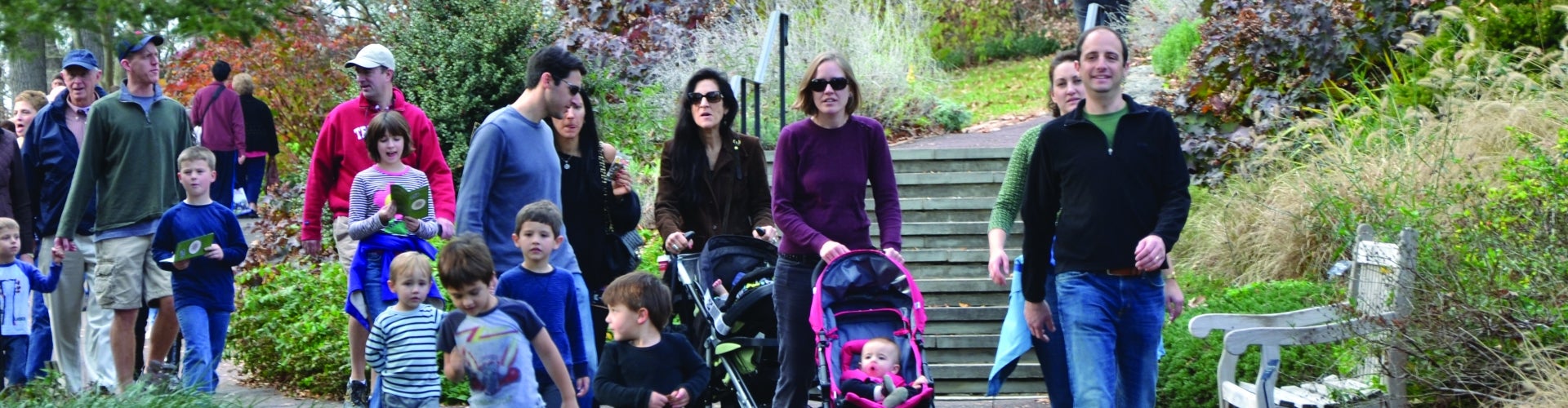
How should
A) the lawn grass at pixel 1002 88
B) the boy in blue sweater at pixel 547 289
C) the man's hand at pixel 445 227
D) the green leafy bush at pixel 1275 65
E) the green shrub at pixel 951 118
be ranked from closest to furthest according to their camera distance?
the boy in blue sweater at pixel 547 289, the man's hand at pixel 445 227, the green leafy bush at pixel 1275 65, the green shrub at pixel 951 118, the lawn grass at pixel 1002 88

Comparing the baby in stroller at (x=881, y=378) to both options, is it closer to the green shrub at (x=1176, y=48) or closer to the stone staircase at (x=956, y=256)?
the stone staircase at (x=956, y=256)

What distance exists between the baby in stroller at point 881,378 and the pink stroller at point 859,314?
0.04 m

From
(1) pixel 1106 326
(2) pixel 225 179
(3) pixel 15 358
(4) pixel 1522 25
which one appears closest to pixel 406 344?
(1) pixel 1106 326

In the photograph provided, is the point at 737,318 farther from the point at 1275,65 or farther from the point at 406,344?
the point at 1275,65

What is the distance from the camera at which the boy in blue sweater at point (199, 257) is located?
280 inches

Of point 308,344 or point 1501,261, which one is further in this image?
point 308,344

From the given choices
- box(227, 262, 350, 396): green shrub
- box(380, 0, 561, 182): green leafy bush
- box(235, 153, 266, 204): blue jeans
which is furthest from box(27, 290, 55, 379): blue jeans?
box(235, 153, 266, 204): blue jeans

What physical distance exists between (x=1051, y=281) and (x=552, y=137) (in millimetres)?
2043

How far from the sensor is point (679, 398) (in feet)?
19.7

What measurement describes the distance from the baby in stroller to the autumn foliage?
11213 mm

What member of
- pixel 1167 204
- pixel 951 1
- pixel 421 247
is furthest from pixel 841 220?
pixel 951 1

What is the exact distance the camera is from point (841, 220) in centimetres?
618

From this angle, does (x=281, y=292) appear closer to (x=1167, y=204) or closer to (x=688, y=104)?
(x=688, y=104)

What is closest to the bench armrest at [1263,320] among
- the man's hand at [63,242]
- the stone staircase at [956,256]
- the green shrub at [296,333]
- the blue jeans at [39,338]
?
the stone staircase at [956,256]
